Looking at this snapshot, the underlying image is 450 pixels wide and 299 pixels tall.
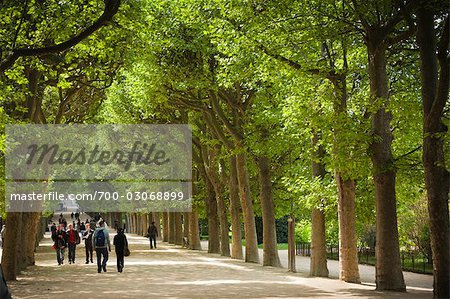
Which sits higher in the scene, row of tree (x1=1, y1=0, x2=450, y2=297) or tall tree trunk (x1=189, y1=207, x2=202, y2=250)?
row of tree (x1=1, y1=0, x2=450, y2=297)

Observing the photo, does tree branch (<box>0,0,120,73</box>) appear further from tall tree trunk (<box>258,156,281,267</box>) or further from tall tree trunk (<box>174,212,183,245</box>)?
tall tree trunk (<box>174,212,183,245</box>)

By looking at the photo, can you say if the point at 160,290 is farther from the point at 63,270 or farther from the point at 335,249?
the point at 335,249

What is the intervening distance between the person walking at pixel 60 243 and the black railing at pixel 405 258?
596 inches

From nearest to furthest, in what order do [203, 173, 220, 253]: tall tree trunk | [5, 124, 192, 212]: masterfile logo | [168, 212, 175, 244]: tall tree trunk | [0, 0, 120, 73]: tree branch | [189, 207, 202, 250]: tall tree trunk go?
1. [0, 0, 120, 73]: tree branch
2. [5, 124, 192, 212]: masterfile logo
3. [203, 173, 220, 253]: tall tree trunk
4. [189, 207, 202, 250]: tall tree trunk
5. [168, 212, 175, 244]: tall tree trunk

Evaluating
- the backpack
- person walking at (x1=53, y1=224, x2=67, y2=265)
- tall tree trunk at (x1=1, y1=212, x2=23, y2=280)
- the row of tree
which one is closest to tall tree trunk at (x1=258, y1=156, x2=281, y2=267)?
the row of tree

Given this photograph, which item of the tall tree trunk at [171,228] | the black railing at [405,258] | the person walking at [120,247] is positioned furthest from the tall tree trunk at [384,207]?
the tall tree trunk at [171,228]

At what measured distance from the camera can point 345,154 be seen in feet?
57.3

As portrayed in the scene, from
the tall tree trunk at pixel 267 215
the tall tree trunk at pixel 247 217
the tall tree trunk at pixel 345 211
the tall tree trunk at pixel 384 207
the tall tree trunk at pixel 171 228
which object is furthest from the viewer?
the tall tree trunk at pixel 171 228

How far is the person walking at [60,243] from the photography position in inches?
1176

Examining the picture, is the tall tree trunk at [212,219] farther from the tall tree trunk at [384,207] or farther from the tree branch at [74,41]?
the tree branch at [74,41]

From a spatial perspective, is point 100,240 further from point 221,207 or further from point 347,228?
point 221,207

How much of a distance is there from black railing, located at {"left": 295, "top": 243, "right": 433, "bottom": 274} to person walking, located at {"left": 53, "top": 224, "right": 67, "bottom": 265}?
15149mm

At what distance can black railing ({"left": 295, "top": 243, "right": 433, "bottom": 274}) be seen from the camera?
3170cm

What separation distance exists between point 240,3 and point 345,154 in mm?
4521
